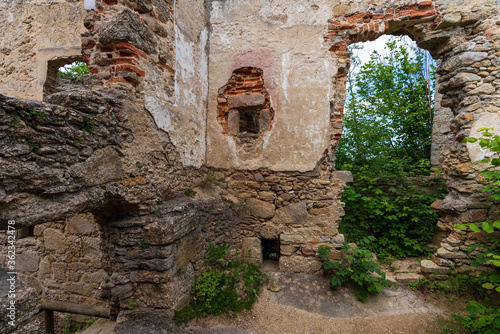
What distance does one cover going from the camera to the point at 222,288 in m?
3.08

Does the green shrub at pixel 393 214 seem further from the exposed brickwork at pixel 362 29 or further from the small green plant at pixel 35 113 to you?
the small green plant at pixel 35 113

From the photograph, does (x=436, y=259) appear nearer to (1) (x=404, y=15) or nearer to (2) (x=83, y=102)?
(1) (x=404, y=15)

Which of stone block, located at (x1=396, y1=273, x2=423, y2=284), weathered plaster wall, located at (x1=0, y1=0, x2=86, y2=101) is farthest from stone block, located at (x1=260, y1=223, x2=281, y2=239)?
weathered plaster wall, located at (x1=0, y1=0, x2=86, y2=101)

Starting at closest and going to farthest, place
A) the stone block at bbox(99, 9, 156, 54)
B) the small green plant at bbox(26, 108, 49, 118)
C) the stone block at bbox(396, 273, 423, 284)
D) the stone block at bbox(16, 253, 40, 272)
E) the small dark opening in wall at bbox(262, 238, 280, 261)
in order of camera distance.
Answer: the small green plant at bbox(26, 108, 49, 118)
the stone block at bbox(99, 9, 156, 54)
the stone block at bbox(396, 273, 423, 284)
the stone block at bbox(16, 253, 40, 272)
the small dark opening in wall at bbox(262, 238, 280, 261)

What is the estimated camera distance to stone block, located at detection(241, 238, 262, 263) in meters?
3.80

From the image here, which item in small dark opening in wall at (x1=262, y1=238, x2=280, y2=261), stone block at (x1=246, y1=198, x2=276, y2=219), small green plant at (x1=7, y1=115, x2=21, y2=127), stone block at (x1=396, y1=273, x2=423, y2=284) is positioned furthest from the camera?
small dark opening in wall at (x1=262, y1=238, x2=280, y2=261)

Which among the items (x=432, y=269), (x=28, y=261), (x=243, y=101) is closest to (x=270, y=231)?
(x=243, y=101)

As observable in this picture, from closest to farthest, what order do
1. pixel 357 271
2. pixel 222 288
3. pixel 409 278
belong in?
pixel 222 288 < pixel 357 271 < pixel 409 278

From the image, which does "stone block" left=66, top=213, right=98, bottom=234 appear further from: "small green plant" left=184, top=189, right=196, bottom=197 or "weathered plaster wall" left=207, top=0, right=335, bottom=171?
"weathered plaster wall" left=207, top=0, right=335, bottom=171

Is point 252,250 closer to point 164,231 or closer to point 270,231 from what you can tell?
point 270,231

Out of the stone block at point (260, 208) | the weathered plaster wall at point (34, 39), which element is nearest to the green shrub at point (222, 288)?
the stone block at point (260, 208)

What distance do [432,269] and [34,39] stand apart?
8412 mm

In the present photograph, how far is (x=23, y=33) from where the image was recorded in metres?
4.61

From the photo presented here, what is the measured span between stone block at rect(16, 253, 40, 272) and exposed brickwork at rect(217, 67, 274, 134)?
368 cm
